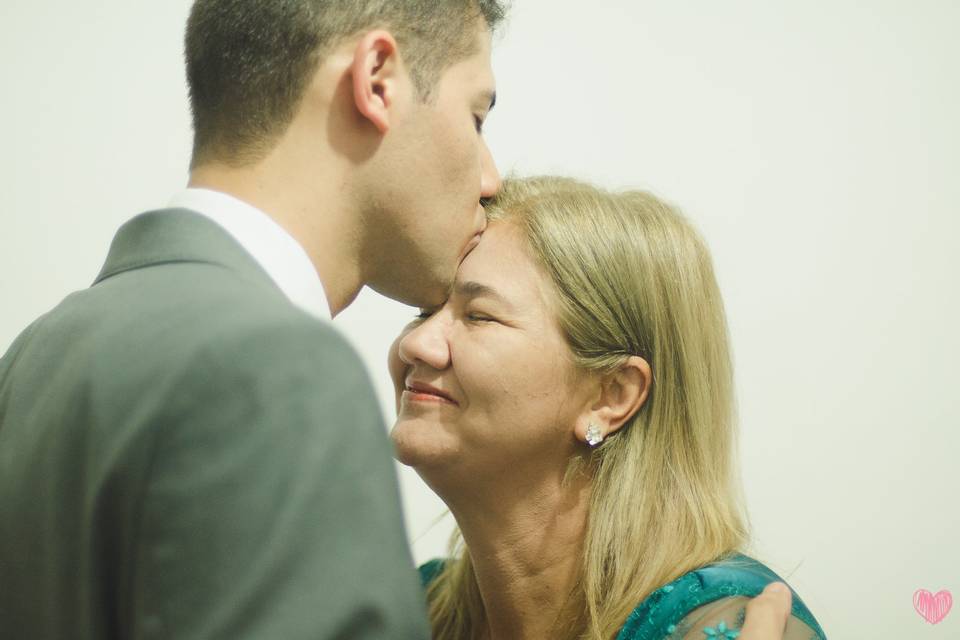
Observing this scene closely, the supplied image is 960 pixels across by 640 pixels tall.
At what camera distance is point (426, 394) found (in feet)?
4.46

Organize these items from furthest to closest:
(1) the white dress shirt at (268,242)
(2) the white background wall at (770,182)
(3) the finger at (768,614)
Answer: (2) the white background wall at (770,182) < (3) the finger at (768,614) < (1) the white dress shirt at (268,242)

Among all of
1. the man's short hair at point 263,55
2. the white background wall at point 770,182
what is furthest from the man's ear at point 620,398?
the man's short hair at point 263,55

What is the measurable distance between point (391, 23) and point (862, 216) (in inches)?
44.7

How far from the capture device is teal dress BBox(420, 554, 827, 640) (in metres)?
1.16

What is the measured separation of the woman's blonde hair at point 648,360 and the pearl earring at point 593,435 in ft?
0.10

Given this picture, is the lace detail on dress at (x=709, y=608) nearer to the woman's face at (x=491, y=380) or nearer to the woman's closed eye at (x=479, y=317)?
the woman's face at (x=491, y=380)

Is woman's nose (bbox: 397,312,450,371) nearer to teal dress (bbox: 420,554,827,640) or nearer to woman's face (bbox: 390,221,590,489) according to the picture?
woman's face (bbox: 390,221,590,489)

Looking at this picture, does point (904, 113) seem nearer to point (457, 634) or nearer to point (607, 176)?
point (607, 176)

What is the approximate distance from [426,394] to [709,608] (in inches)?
18.2

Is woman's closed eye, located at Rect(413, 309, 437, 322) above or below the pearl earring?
above

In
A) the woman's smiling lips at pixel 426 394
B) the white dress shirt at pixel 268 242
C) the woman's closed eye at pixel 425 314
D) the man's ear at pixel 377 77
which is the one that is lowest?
the woman's smiling lips at pixel 426 394

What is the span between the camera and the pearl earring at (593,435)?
4.49 feet

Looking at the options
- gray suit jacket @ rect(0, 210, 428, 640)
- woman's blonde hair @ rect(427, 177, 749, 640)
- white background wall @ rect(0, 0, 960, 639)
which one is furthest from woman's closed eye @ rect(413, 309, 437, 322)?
gray suit jacket @ rect(0, 210, 428, 640)

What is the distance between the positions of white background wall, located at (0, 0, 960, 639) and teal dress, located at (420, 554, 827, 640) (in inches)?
21.9
